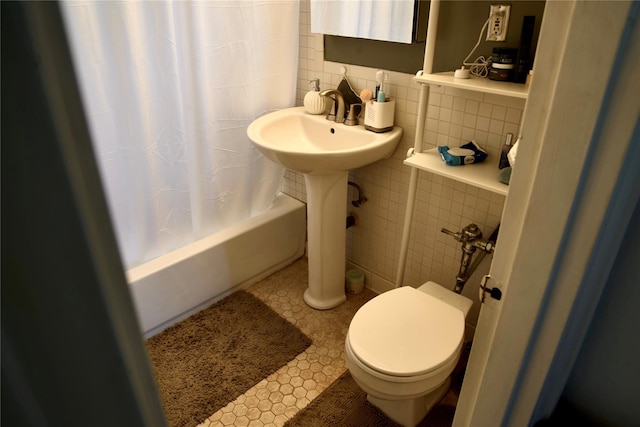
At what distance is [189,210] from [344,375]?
100 cm

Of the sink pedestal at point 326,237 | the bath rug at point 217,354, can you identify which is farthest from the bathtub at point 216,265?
the sink pedestal at point 326,237

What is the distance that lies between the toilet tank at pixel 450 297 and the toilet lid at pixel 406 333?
0.21 ft

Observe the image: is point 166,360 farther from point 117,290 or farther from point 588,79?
point 588,79

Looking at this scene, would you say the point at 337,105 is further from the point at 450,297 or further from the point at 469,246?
the point at 450,297

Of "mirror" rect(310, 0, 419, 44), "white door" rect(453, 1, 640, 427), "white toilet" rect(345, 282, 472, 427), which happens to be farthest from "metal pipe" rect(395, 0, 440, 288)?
"white door" rect(453, 1, 640, 427)

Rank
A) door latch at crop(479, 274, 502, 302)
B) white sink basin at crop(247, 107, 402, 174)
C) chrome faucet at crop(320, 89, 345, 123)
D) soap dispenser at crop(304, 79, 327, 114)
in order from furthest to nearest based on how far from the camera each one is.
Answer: soap dispenser at crop(304, 79, 327, 114)
chrome faucet at crop(320, 89, 345, 123)
white sink basin at crop(247, 107, 402, 174)
door latch at crop(479, 274, 502, 302)

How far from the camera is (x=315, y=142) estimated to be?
197 centimetres

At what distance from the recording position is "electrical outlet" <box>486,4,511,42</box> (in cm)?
129

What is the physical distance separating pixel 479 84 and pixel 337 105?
702 mm

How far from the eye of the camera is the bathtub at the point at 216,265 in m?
1.83

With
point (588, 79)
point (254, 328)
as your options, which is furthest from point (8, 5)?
point (254, 328)

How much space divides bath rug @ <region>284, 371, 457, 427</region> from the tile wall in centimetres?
43

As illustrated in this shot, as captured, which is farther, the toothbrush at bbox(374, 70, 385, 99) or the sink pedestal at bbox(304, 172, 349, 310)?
the sink pedestal at bbox(304, 172, 349, 310)

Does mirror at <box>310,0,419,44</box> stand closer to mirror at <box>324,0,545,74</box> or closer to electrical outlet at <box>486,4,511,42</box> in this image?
mirror at <box>324,0,545,74</box>
